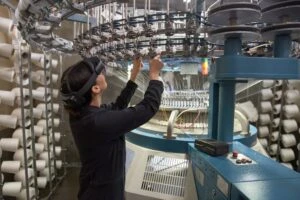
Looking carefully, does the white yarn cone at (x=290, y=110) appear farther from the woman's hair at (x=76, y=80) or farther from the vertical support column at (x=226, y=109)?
the woman's hair at (x=76, y=80)

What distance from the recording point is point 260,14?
36.6 inches

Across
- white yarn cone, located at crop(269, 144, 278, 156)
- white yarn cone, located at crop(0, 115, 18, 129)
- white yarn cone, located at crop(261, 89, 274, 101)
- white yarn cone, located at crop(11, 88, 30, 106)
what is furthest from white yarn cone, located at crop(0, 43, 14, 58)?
white yarn cone, located at crop(269, 144, 278, 156)

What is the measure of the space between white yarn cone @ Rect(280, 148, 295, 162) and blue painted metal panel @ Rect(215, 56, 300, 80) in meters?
2.84

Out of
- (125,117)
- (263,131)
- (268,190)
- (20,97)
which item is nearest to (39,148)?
(20,97)

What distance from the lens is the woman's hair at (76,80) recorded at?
45.2 inches

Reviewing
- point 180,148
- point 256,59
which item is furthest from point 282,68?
point 180,148

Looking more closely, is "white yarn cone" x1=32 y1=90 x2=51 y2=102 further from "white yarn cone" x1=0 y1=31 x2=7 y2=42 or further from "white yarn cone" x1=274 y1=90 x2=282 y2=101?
"white yarn cone" x1=274 y1=90 x2=282 y2=101

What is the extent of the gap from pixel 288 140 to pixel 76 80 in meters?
3.27

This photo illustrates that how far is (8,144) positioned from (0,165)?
0.20m

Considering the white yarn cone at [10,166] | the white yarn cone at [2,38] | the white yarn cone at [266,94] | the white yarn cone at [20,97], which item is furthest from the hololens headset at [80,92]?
the white yarn cone at [266,94]

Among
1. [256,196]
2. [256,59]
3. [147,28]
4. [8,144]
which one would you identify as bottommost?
[8,144]

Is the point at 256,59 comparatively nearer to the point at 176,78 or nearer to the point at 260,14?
the point at 260,14

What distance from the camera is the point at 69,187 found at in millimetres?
3291

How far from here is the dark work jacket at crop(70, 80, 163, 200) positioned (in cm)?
113
